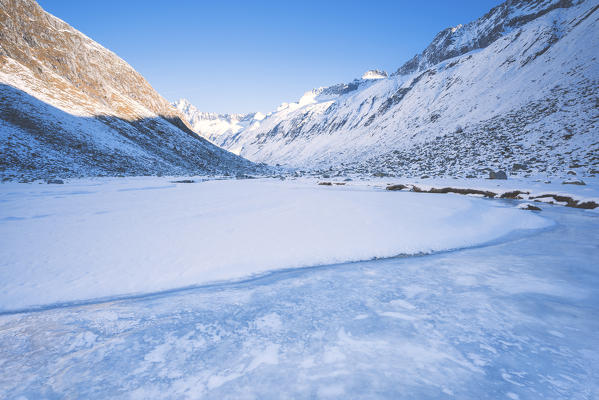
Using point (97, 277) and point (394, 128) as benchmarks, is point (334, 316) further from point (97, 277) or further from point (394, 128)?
point (394, 128)

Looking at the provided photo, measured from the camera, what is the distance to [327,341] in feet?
7.96

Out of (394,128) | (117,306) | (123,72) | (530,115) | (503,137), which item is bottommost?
(117,306)

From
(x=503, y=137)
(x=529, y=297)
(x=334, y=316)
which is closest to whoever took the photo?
(x=334, y=316)

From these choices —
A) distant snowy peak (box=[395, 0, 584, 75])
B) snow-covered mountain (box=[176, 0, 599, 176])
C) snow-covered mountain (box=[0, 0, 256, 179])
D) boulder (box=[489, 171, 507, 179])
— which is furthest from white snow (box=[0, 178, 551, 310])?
distant snowy peak (box=[395, 0, 584, 75])

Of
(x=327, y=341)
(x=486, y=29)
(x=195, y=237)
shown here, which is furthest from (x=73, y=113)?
(x=486, y=29)

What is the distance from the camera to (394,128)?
183 ft

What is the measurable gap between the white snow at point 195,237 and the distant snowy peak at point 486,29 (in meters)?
59.6

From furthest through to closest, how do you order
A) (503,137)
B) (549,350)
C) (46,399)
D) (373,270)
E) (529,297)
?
(503,137), (373,270), (529,297), (549,350), (46,399)

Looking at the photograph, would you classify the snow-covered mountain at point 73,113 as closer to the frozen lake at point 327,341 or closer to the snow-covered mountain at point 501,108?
the frozen lake at point 327,341

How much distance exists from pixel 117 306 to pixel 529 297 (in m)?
4.92

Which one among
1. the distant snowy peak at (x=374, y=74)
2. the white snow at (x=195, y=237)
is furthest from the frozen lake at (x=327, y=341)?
the distant snowy peak at (x=374, y=74)

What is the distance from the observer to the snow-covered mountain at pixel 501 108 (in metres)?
20.2

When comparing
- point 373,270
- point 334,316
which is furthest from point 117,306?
point 373,270

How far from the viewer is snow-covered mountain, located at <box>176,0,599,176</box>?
2025 cm
